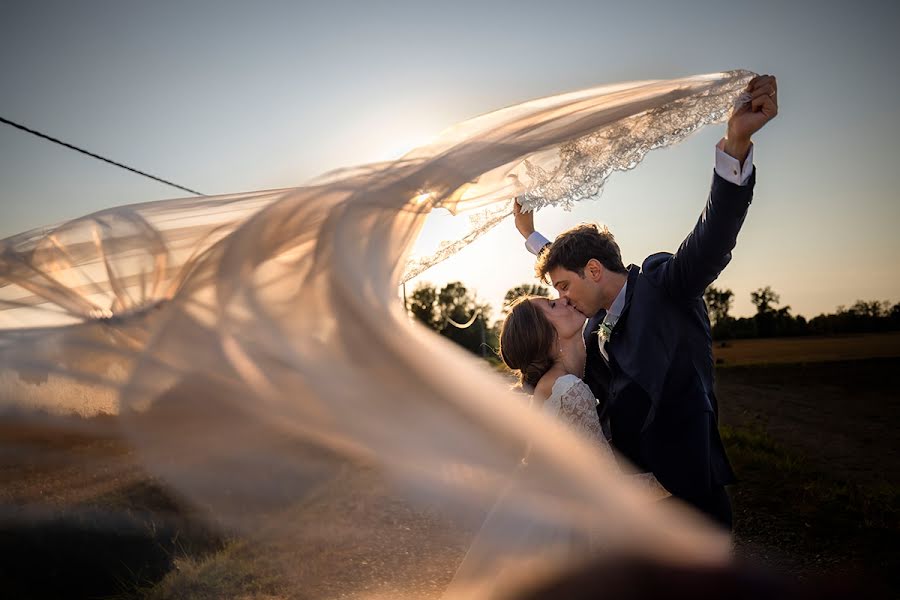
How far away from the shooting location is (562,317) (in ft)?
10.1

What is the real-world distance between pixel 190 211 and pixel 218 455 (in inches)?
53.2

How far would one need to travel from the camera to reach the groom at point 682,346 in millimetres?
2146

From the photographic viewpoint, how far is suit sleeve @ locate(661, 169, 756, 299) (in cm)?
211

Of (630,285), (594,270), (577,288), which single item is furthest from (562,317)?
(630,285)

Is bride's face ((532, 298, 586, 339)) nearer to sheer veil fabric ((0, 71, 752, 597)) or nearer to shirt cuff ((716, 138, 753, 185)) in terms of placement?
sheer veil fabric ((0, 71, 752, 597))

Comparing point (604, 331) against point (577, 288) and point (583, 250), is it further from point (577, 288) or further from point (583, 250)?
point (583, 250)

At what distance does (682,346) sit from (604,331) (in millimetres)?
401

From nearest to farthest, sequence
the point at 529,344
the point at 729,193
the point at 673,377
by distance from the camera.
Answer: the point at 729,193 → the point at 673,377 → the point at 529,344

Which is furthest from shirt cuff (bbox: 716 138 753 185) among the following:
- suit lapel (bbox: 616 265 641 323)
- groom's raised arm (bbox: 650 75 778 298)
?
suit lapel (bbox: 616 265 641 323)

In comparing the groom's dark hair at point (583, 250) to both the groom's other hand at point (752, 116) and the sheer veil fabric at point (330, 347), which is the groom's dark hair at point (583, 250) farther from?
the groom's other hand at point (752, 116)

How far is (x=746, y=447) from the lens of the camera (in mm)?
10922

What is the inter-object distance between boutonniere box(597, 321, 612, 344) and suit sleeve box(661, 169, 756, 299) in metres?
0.48

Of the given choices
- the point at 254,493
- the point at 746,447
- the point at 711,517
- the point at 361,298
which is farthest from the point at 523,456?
the point at 746,447

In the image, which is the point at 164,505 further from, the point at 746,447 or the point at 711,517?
the point at 746,447
